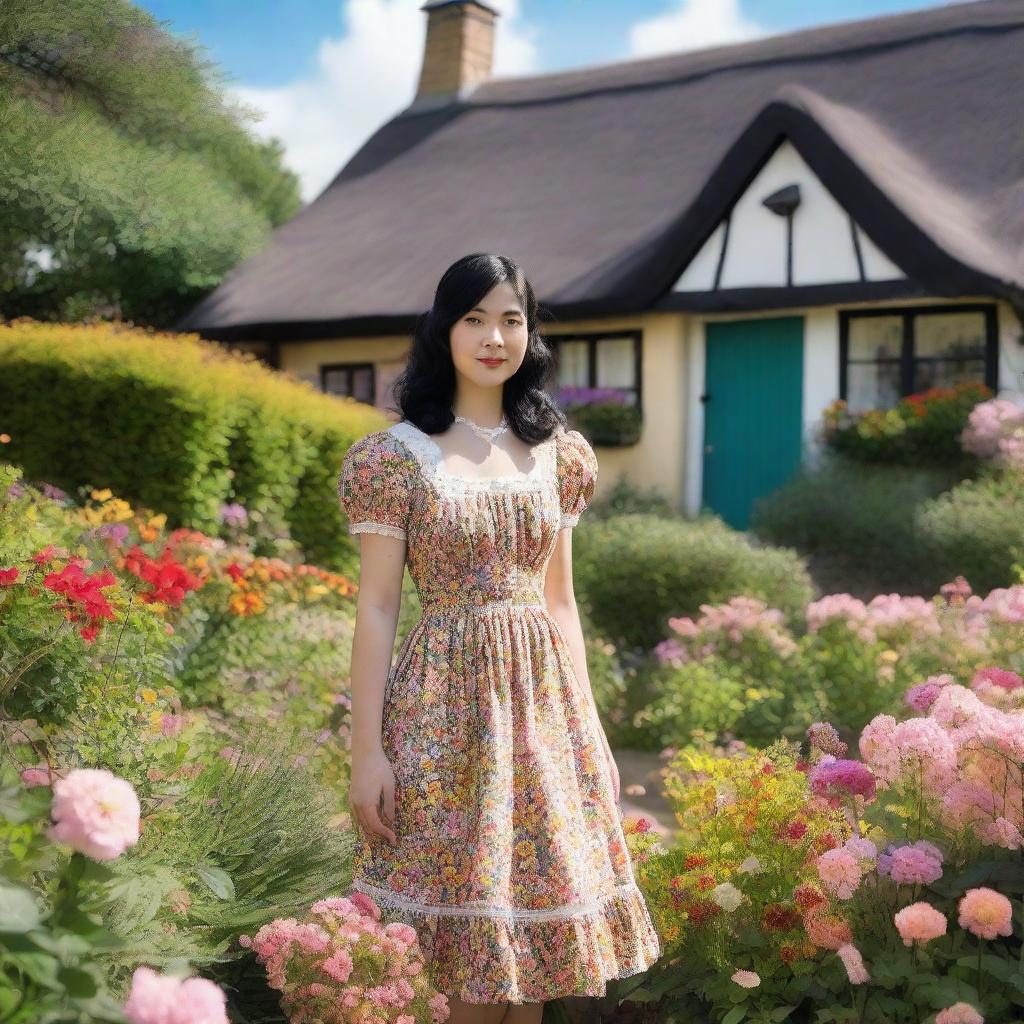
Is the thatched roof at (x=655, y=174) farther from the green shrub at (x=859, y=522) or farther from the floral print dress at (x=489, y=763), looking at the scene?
the floral print dress at (x=489, y=763)

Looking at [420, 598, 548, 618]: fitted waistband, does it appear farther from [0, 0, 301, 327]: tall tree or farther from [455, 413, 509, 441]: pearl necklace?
[0, 0, 301, 327]: tall tree

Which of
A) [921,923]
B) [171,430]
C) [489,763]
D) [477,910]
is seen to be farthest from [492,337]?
[171,430]

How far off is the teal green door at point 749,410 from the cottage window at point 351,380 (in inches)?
163

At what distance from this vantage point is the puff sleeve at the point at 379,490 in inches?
110

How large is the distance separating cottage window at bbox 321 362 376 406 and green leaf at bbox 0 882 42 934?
1289 centimetres

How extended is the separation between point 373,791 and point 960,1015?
1205 millimetres

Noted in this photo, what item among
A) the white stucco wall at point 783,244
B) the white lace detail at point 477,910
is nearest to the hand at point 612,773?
the white lace detail at point 477,910

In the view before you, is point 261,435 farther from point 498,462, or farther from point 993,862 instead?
point 993,862

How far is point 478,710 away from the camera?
2781 mm

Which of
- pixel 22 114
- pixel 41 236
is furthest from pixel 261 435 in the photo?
pixel 22 114

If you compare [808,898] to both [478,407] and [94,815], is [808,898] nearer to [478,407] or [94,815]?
[478,407]

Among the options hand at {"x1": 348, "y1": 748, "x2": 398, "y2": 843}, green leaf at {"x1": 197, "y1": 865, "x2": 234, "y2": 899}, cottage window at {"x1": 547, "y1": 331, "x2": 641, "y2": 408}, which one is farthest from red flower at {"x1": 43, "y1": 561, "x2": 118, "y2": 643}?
cottage window at {"x1": 547, "y1": 331, "x2": 641, "y2": 408}

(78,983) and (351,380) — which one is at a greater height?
(351,380)

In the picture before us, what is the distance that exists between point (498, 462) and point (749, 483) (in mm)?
9550
